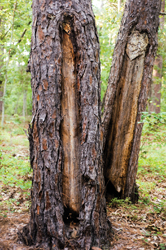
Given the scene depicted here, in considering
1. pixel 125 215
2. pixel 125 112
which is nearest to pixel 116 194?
pixel 125 215

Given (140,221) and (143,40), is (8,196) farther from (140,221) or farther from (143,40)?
(143,40)

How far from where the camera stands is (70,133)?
7.62ft

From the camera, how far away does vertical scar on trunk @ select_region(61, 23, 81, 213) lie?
2264 millimetres

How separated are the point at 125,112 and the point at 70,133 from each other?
143 cm

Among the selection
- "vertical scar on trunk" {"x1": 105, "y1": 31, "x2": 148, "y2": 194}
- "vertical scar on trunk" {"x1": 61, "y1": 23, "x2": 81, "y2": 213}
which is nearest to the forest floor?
"vertical scar on trunk" {"x1": 105, "y1": 31, "x2": 148, "y2": 194}

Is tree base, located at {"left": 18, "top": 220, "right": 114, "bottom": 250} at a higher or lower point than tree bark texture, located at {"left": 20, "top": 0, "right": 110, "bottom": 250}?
lower

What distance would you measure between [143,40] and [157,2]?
2.31 feet

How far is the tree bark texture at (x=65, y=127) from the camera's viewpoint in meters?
2.12

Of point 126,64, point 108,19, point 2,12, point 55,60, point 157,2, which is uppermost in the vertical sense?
point 2,12

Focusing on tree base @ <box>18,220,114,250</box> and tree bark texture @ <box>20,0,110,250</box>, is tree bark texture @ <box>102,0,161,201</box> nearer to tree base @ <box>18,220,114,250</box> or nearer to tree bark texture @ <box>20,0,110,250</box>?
tree bark texture @ <box>20,0,110,250</box>

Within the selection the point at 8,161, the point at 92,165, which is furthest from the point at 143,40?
the point at 8,161

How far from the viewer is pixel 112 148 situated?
347 centimetres

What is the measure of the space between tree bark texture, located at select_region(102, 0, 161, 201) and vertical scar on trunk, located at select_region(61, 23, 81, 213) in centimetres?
124

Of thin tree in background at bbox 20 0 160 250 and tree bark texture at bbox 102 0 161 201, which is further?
tree bark texture at bbox 102 0 161 201
